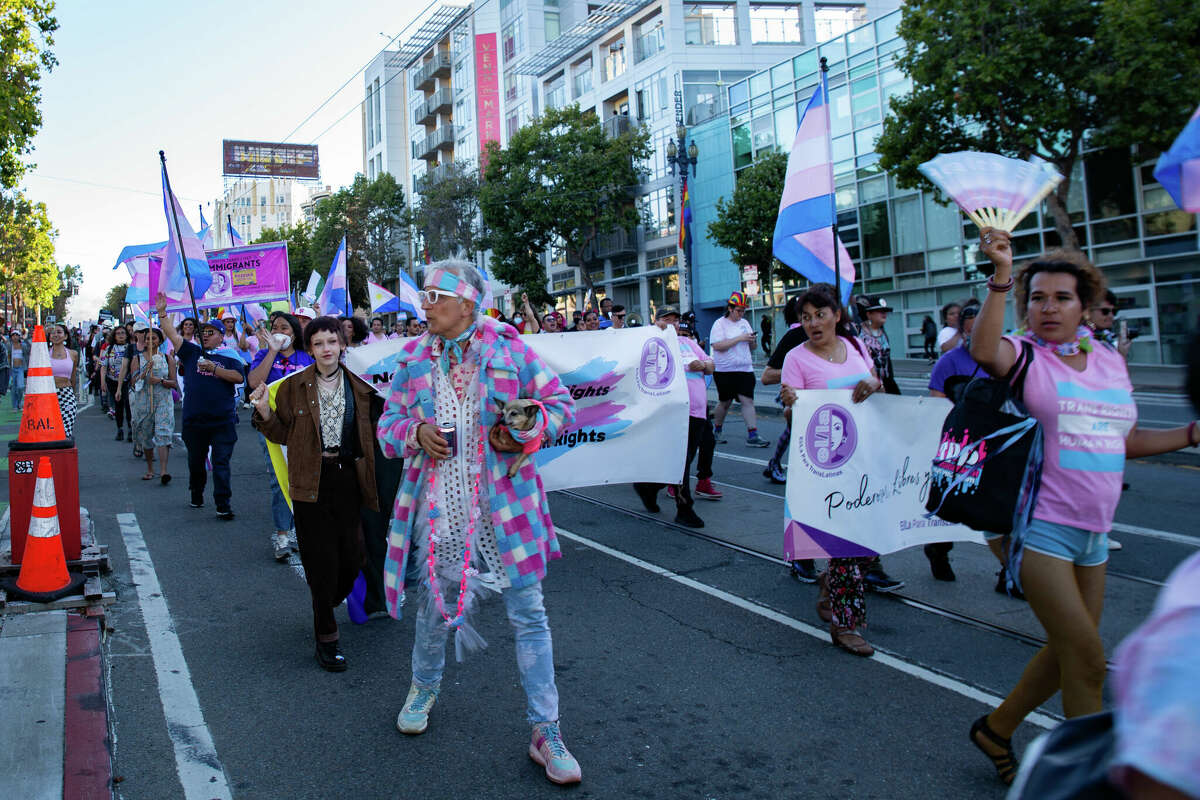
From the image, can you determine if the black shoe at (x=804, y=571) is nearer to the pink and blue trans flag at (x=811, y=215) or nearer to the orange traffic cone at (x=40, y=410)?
the pink and blue trans flag at (x=811, y=215)

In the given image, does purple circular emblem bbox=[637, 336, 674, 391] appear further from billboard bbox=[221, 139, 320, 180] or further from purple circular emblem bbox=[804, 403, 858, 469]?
Answer: billboard bbox=[221, 139, 320, 180]

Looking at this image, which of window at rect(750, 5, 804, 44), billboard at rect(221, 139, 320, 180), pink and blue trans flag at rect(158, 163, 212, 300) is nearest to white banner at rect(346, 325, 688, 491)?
pink and blue trans flag at rect(158, 163, 212, 300)

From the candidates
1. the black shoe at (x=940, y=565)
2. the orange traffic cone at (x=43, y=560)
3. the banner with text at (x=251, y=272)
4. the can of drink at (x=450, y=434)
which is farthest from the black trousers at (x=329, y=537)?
the banner with text at (x=251, y=272)

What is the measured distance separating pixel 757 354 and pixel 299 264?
156 feet

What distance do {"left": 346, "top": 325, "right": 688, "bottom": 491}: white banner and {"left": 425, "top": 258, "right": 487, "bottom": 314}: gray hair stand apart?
3.78 m

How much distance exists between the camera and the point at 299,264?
74188mm

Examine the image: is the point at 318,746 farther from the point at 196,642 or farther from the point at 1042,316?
the point at 1042,316

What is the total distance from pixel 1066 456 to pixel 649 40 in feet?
144

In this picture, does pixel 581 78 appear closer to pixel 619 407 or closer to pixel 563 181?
pixel 563 181

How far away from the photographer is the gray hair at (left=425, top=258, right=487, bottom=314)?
3574mm

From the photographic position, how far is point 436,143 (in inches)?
2525

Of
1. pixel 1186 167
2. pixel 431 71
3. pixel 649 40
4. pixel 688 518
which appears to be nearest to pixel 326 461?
pixel 688 518

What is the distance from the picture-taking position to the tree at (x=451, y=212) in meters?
49.2

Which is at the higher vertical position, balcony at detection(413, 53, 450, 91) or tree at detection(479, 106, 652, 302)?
balcony at detection(413, 53, 450, 91)
